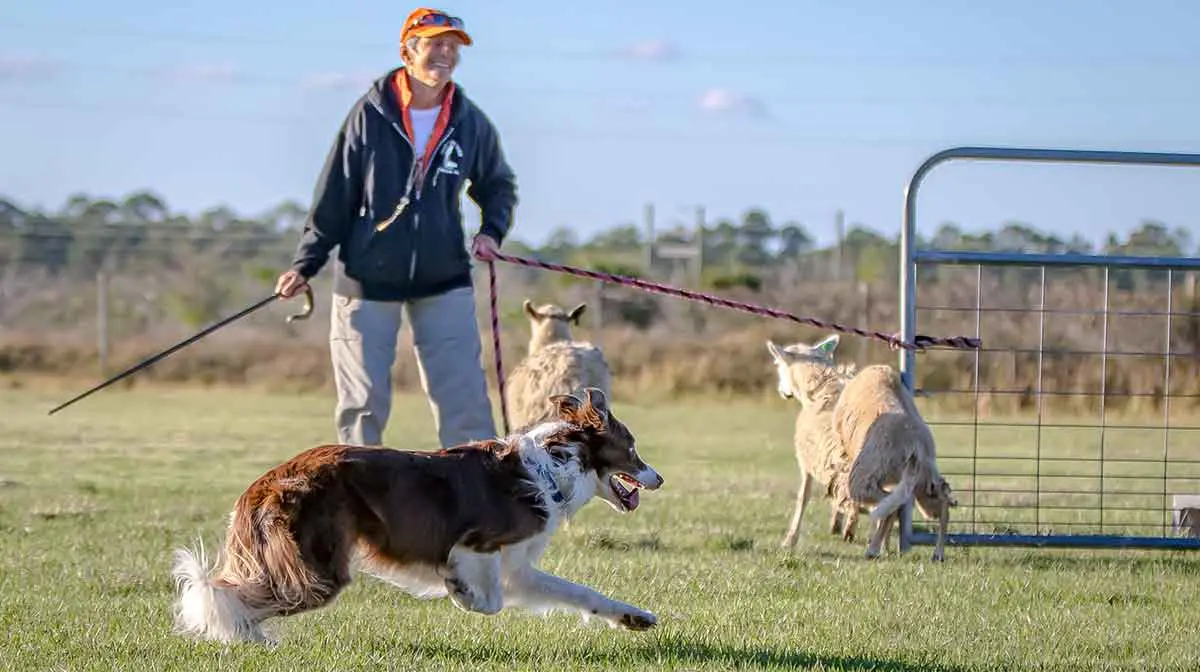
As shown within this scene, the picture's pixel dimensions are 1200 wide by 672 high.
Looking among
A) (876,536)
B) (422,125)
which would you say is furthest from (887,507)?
(422,125)

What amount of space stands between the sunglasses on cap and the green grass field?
2.79m

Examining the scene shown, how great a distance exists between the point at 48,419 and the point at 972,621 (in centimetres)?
1662

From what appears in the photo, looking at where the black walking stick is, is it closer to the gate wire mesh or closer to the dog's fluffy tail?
the dog's fluffy tail

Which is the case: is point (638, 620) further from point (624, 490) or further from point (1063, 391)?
point (1063, 391)

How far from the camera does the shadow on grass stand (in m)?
6.45

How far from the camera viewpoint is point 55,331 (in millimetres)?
33469

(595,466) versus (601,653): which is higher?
(595,466)

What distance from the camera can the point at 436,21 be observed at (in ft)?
28.3

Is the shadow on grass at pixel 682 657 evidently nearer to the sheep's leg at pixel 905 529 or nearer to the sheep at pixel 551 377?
the sheep's leg at pixel 905 529

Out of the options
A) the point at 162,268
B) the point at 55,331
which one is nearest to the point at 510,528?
the point at 55,331

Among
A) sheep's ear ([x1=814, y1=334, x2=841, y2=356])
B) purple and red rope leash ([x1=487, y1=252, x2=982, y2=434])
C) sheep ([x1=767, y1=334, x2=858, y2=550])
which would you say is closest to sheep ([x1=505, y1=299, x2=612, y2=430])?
sheep ([x1=767, y1=334, x2=858, y2=550])

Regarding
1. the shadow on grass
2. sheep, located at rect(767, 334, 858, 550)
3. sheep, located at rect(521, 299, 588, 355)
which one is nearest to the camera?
the shadow on grass

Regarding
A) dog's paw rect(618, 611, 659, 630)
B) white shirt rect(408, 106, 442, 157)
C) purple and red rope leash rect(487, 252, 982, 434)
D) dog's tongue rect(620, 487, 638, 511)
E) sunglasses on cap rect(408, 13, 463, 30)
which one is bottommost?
dog's paw rect(618, 611, 659, 630)

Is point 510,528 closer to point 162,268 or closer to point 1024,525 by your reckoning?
point 1024,525
